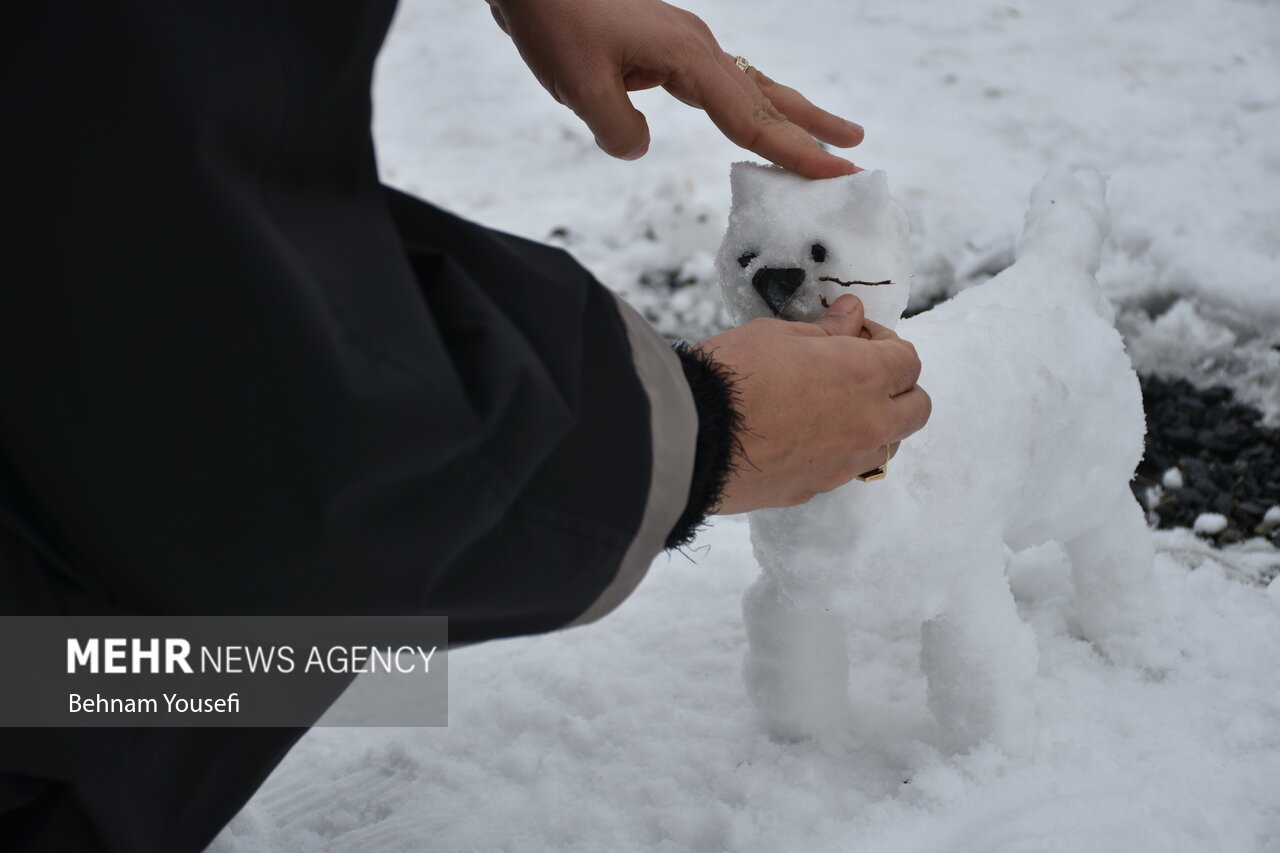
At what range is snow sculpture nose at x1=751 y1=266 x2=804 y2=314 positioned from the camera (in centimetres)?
126

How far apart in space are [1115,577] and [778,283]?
84 centimetres

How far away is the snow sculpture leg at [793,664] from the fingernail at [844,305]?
40cm

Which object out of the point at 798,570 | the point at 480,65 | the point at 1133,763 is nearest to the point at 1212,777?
the point at 1133,763

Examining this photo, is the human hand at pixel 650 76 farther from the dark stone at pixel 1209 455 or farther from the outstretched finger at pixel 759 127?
the dark stone at pixel 1209 455

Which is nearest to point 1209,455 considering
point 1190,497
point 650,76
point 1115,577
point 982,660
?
point 1190,497

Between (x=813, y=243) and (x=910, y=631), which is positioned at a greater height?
(x=813, y=243)

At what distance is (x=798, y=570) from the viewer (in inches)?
51.8

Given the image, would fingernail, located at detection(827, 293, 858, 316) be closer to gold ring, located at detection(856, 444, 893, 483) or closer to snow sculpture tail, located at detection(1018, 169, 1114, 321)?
gold ring, located at detection(856, 444, 893, 483)

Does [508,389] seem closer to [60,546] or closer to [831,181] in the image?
[60,546]

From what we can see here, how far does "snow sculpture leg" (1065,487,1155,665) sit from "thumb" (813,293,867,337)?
66 centimetres

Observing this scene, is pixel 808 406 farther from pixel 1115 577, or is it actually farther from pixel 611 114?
pixel 1115 577

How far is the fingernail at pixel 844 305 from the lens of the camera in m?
1.25

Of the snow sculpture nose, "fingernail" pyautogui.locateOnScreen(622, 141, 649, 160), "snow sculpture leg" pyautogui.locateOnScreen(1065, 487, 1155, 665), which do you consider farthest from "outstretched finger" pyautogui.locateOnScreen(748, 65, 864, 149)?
"snow sculpture leg" pyautogui.locateOnScreen(1065, 487, 1155, 665)

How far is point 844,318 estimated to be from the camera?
4.07 feet
